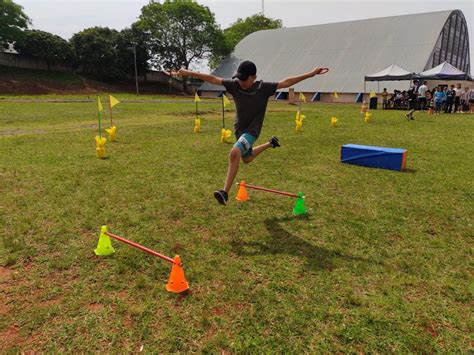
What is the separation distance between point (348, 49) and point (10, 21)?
1787 inches

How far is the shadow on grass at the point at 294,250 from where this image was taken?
3.65 m

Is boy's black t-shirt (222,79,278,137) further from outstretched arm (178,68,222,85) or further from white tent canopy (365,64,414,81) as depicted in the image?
white tent canopy (365,64,414,81)

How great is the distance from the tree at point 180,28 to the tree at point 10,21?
17172mm

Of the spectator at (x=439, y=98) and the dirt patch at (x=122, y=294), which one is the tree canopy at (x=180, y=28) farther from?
the dirt patch at (x=122, y=294)

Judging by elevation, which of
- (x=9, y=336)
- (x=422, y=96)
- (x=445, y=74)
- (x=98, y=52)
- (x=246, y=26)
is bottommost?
(x=9, y=336)

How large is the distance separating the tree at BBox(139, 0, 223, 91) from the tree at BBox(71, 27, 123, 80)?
20.0 feet

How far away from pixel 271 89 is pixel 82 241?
9.93ft

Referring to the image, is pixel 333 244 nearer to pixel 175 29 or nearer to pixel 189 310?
pixel 189 310

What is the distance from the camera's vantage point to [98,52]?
55656 millimetres

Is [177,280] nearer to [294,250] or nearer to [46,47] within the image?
[294,250]

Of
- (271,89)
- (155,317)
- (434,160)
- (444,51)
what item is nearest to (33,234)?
(155,317)

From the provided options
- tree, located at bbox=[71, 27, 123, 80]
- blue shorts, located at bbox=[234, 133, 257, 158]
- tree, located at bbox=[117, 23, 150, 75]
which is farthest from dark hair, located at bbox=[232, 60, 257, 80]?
tree, located at bbox=[117, 23, 150, 75]

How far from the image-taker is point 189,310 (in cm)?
290

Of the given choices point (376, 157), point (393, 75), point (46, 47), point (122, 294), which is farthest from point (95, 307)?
point (46, 47)
